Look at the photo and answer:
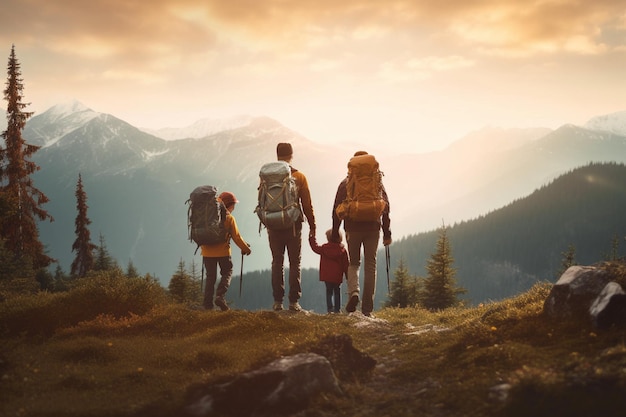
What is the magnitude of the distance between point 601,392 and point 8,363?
884 cm

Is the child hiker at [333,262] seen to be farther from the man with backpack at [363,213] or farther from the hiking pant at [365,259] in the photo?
the man with backpack at [363,213]

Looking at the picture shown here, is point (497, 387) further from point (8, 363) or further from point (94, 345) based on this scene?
point (8, 363)

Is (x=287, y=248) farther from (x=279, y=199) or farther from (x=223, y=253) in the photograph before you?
(x=223, y=253)

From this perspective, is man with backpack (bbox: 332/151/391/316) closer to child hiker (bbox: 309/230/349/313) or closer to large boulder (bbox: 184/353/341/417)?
A: child hiker (bbox: 309/230/349/313)

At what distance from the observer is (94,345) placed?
8766 mm

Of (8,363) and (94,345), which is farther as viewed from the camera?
(94,345)

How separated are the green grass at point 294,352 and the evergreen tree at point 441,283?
23.1 metres

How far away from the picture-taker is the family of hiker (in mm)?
11727

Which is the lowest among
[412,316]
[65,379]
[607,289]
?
[412,316]

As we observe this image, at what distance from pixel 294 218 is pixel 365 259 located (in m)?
2.38

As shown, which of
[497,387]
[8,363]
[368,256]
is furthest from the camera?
[368,256]

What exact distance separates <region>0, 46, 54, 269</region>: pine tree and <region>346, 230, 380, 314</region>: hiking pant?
2973 cm

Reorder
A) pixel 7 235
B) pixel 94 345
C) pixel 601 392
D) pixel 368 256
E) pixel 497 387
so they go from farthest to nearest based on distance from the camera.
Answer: pixel 7 235 < pixel 368 256 < pixel 94 345 < pixel 497 387 < pixel 601 392

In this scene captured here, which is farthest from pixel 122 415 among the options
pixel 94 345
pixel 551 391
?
pixel 551 391
